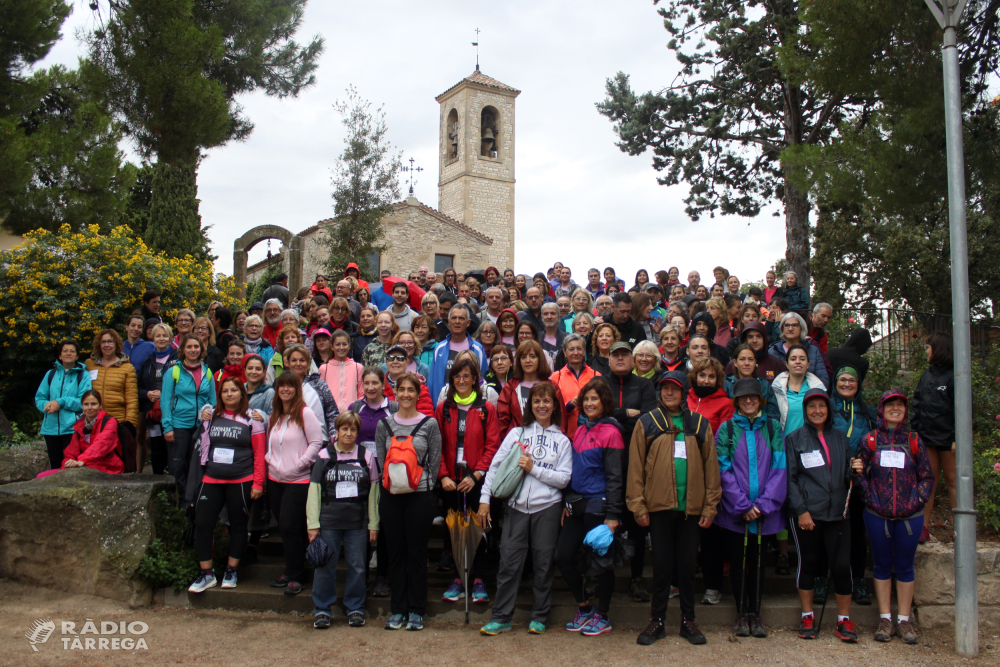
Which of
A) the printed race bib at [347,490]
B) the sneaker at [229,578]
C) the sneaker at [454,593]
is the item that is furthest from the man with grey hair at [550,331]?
the sneaker at [229,578]

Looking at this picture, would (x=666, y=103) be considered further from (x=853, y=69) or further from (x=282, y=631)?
(x=282, y=631)

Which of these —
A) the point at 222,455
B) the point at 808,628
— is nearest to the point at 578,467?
the point at 808,628

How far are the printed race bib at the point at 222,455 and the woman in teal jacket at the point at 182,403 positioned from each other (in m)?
0.87

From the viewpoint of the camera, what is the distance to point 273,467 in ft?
17.7

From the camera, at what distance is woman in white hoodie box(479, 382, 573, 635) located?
16.0ft

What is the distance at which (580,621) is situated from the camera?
5.00 metres

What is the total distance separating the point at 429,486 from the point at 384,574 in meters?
1.07

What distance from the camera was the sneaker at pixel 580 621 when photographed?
4.98 m

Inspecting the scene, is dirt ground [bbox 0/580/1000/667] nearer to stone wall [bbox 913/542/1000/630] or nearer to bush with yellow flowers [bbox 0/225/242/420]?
stone wall [bbox 913/542/1000/630]

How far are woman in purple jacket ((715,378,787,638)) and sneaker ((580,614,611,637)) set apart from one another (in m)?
0.91

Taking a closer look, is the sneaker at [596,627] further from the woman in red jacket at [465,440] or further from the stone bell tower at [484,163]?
the stone bell tower at [484,163]

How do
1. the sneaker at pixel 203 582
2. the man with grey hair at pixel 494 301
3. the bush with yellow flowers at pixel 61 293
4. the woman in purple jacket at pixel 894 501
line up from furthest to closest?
the bush with yellow flowers at pixel 61 293 < the man with grey hair at pixel 494 301 < the sneaker at pixel 203 582 < the woman in purple jacket at pixel 894 501

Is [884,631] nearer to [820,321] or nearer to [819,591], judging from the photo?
[819,591]

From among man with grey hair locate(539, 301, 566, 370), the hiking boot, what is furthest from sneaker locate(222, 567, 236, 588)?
man with grey hair locate(539, 301, 566, 370)
